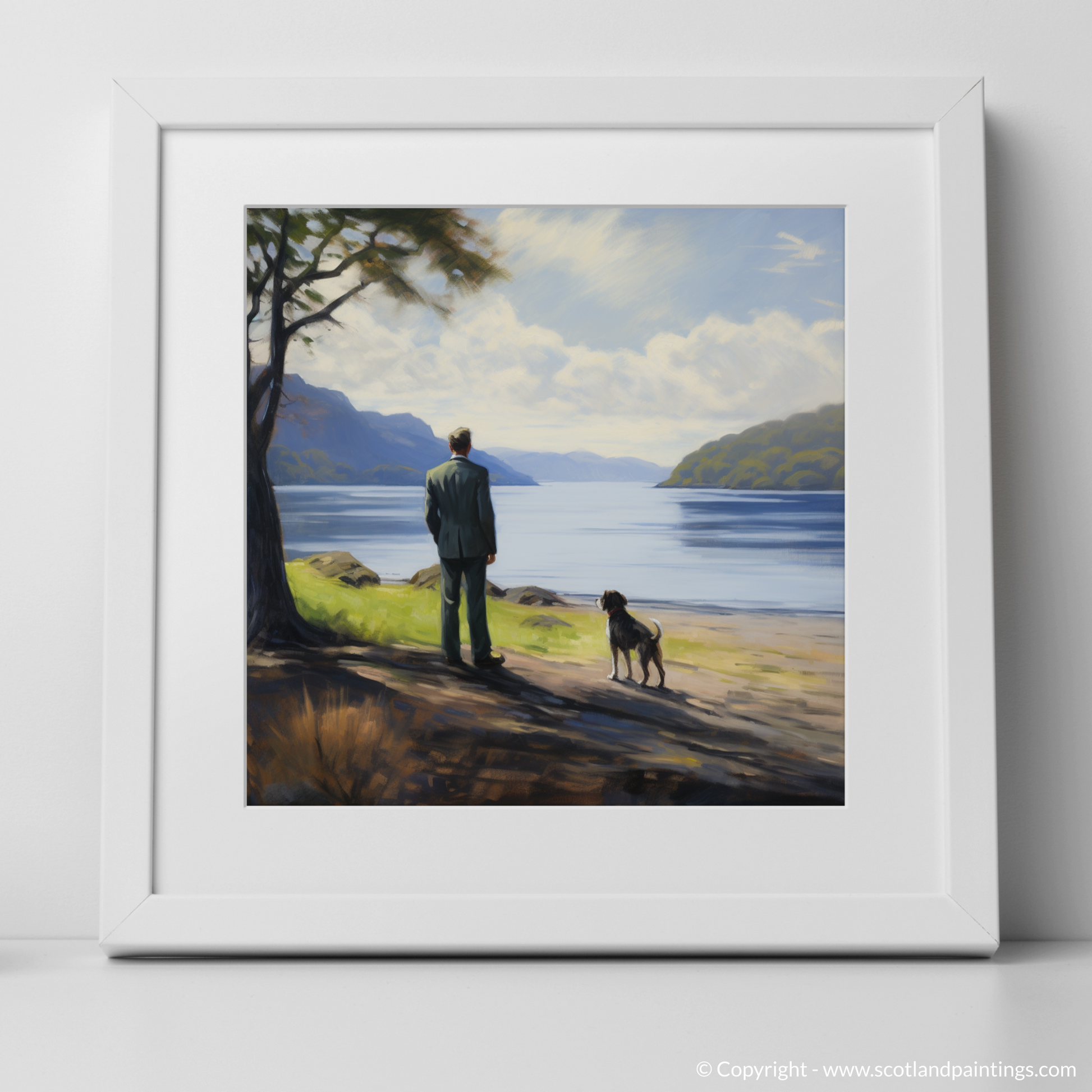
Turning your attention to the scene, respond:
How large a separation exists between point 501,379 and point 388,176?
12.3 inches

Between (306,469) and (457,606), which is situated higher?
(306,469)

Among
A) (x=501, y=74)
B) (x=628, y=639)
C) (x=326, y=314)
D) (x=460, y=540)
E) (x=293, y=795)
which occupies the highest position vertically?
(x=501, y=74)

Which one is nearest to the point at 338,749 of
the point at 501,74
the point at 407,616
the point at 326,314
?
the point at 407,616

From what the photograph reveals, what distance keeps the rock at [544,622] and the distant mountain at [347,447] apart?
0.59ft

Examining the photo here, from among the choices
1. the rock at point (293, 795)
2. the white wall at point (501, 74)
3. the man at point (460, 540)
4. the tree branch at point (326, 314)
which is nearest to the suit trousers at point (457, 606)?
the man at point (460, 540)

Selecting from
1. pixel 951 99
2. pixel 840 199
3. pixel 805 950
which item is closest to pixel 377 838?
pixel 805 950

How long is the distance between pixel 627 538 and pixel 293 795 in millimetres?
561

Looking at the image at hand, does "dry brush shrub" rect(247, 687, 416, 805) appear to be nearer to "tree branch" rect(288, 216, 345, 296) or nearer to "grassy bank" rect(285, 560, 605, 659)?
"grassy bank" rect(285, 560, 605, 659)

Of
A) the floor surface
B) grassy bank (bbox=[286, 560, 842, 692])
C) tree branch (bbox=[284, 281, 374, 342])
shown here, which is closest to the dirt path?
grassy bank (bbox=[286, 560, 842, 692])

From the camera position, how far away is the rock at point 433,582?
1.12 metres

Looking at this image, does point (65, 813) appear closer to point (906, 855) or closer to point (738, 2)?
point (906, 855)

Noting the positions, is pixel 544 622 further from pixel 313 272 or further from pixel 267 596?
pixel 313 272

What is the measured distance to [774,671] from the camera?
1120 millimetres

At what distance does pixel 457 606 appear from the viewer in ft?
3.68
